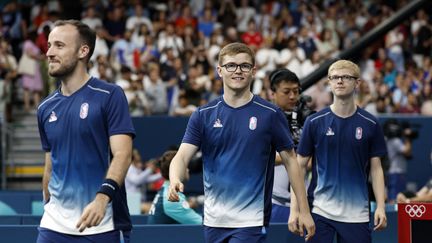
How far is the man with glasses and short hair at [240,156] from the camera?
319 inches

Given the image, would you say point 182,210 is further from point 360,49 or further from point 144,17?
point 144,17

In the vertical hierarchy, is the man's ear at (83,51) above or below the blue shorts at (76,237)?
above

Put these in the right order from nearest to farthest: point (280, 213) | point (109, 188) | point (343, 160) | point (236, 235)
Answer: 1. point (109, 188)
2. point (236, 235)
3. point (343, 160)
4. point (280, 213)

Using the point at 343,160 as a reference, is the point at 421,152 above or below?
above

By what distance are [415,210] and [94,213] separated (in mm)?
3437

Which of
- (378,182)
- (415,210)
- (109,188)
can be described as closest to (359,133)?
(378,182)

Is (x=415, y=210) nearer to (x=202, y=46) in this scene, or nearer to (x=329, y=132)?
(x=329, y=132)

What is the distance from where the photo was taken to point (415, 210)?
9.16 meters

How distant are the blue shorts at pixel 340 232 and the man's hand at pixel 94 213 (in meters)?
2.92

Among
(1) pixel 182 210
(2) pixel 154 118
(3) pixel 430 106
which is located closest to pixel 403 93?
(3) pixel 430 106

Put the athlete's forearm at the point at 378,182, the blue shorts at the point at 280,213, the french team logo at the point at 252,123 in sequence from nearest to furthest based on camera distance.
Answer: the french team logo at the point at 252,123
the athlete's forearm at the point at 378,182
the blue shorts at the point at 280,213

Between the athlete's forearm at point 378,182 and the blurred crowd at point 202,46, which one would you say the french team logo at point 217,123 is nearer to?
the athlete's forearm at point 378,182

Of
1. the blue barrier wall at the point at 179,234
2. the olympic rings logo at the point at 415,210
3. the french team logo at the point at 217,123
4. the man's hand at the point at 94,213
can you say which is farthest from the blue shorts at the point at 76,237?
the blue barrier wall at the point at 179,234

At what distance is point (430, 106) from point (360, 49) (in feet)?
22.7
